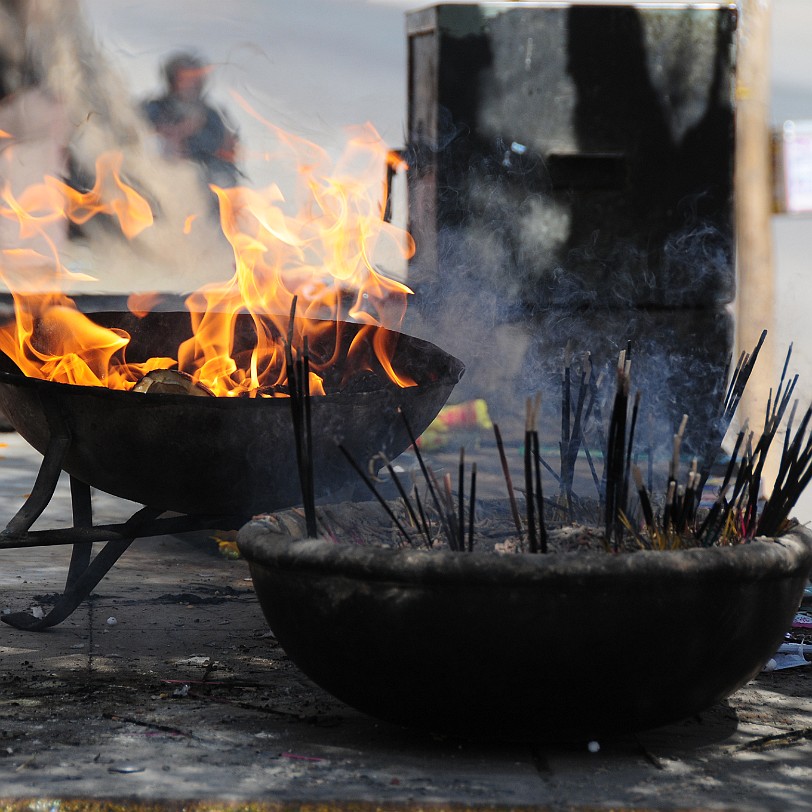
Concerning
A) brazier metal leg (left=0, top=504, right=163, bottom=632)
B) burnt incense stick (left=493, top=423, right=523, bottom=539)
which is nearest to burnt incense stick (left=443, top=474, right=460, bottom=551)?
burnt incense stick (left=493, top=423, right=523, bottom=539)

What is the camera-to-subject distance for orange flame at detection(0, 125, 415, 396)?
420cm

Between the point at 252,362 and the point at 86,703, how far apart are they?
1384 mm

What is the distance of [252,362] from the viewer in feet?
13.9

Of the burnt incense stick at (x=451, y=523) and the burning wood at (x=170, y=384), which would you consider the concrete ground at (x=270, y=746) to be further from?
the burning wood at (x=170, y=384)

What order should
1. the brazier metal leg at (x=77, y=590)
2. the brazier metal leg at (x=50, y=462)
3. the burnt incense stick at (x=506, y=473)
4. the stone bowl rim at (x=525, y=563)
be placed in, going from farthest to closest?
the brazier metal leg at (x=77, y=590) → the brazier metal leg at (x=50, y=462) → the burnt incense stick at (x=506, y=473) → the stone bowl rim at (x=525, y=563)

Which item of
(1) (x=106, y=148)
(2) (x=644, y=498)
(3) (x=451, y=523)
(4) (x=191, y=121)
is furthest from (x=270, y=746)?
(1) (x=106, y=148)

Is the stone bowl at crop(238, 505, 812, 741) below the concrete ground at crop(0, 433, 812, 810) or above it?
above

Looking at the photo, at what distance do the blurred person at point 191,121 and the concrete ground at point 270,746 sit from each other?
663cm

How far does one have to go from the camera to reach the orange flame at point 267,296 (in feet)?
13.8

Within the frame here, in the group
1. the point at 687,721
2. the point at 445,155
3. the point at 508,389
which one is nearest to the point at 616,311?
the point at 508,389

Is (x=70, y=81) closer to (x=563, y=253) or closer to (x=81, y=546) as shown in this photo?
(x=563, y=253)

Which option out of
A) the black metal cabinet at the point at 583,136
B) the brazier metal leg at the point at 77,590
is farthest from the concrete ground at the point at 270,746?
the black metal cabinet at the point at 583,136

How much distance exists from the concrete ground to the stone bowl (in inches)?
5.4

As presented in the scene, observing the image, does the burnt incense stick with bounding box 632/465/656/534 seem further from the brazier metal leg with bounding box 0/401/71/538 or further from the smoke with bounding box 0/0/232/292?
the smoke with bounding box 0/0/232/292
